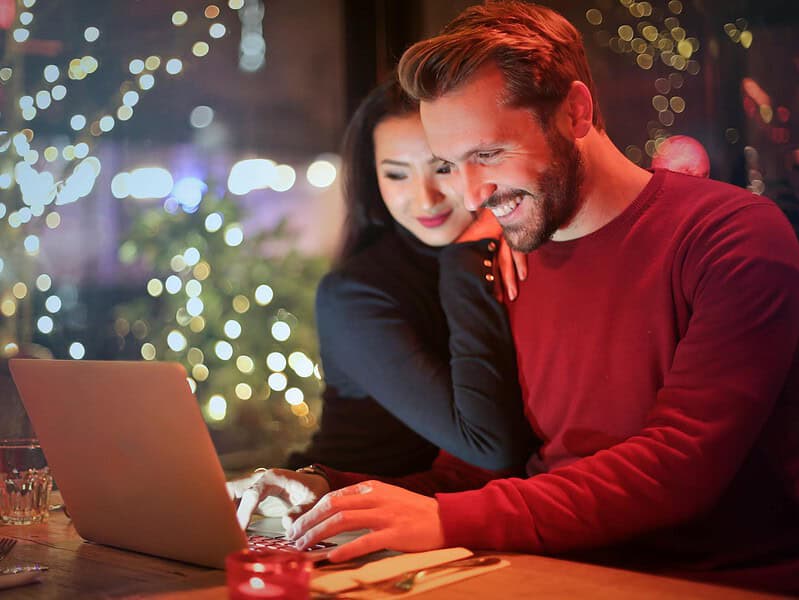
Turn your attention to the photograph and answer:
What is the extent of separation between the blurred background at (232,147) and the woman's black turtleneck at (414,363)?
1.13 ft

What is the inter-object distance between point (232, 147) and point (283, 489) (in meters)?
1.52

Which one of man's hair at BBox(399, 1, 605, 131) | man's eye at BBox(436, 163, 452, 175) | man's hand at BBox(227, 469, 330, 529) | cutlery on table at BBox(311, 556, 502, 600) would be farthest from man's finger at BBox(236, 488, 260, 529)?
man's eye at BBox(436, 163, 452, 175)

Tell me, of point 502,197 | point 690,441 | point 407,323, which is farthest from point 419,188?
point 690,441

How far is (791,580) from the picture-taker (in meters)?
1.62

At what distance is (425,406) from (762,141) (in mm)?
928

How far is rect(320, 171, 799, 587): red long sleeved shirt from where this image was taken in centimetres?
147

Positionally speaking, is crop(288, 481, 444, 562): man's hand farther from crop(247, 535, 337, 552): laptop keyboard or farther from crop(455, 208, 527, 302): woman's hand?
crop(455, 208, 527, 302): woman's hand

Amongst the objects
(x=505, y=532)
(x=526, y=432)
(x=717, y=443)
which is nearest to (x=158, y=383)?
(x=505, y=532)

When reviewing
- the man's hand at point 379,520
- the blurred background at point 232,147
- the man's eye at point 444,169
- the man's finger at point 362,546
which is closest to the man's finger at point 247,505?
the man's hand at point 379,520

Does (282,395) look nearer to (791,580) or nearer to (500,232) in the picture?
(500,232)

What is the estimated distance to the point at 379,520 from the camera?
4.41 feet

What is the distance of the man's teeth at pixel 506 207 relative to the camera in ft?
6.07

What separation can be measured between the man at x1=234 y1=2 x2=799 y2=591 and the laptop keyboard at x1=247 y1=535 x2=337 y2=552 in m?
0.05

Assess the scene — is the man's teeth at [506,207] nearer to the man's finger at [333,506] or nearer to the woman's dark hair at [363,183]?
the woman's dark hair at [363,183]
